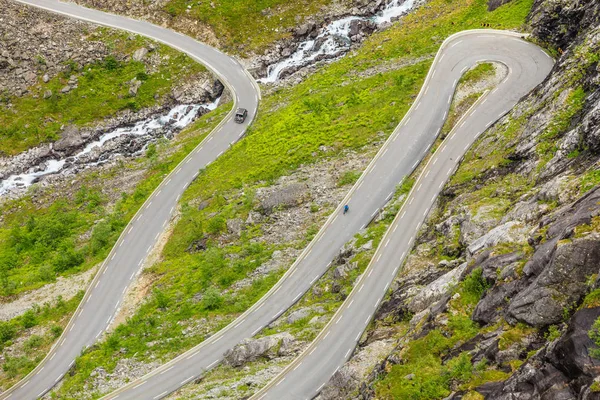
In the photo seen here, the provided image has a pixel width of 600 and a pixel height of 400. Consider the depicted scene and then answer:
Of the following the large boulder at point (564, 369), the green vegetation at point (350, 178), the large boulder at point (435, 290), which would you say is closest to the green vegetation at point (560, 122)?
the large boulder at point (435, 290)

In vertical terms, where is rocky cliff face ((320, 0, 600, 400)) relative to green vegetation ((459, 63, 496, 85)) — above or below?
below

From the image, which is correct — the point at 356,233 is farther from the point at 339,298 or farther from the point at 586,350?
the point at 586,350

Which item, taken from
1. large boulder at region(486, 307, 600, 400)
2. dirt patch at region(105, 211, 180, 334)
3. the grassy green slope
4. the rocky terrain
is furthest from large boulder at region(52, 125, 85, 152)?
large boulder at region(486, 307, 600, 400)

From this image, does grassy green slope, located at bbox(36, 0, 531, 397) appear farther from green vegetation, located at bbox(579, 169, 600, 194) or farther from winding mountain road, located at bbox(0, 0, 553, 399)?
green vegetation, located at bbox(579, 169, 600, 194)

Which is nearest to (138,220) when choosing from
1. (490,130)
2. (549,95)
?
(490,130)

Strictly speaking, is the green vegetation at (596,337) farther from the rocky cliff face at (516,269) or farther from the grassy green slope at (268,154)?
the grassy green slope at (268,154)

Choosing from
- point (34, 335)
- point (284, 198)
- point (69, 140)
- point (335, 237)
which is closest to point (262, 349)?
point (335, 237)

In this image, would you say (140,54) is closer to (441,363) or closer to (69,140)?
(69,140)
